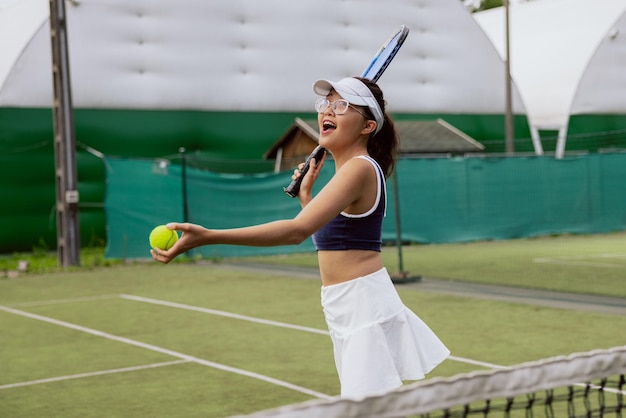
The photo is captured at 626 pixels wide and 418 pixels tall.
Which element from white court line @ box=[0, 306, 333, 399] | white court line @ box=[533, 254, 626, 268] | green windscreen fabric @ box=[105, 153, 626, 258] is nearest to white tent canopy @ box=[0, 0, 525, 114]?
green windscreen fabric @ box=[105, 153, 626, 258]

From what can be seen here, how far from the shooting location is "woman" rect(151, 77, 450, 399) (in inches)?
131

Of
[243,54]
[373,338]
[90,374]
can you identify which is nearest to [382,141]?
[373,338]

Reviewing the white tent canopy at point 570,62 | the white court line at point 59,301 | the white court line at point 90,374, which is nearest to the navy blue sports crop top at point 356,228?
the white court line at point 90,374

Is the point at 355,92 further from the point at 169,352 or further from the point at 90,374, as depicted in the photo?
the point at 169,352

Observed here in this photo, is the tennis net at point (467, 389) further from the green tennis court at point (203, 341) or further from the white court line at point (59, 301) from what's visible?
the white court line at point (59, 301)

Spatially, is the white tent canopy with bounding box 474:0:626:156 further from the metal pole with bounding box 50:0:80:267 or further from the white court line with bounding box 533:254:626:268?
the metal pole with bounding box 50:0:80:267

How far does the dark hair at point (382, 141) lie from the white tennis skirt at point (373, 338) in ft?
1.35

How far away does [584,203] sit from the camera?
1908 centimetres

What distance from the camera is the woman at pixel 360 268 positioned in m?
3.34

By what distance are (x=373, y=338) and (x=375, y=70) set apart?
3.72 feet

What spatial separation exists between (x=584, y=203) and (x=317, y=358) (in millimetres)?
12548

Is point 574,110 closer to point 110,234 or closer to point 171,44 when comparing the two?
point 171,44

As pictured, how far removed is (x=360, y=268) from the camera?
3.43 m

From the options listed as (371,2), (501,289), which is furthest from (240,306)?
(371,2)
